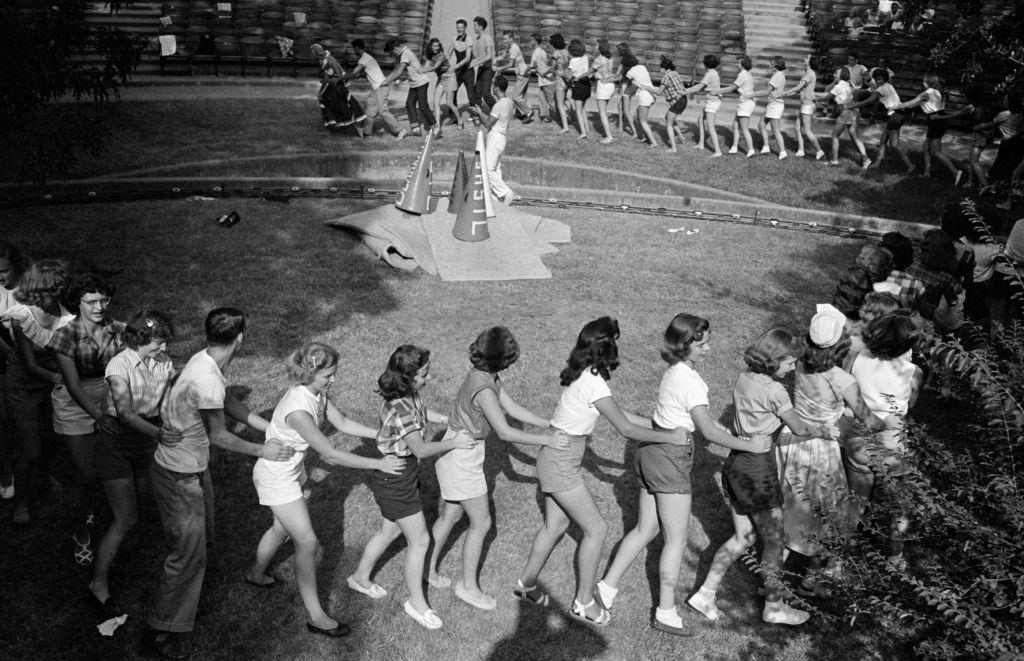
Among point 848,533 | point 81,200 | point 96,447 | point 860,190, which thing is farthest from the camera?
point 860,190

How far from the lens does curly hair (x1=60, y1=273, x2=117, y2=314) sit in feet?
16.3

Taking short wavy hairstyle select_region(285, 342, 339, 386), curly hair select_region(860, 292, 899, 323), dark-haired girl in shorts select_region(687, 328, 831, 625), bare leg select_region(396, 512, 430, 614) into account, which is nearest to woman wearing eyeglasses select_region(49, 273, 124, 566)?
short wavy hairstyle select_region(285, 342, 339, 386)

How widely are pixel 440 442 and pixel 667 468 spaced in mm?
1275

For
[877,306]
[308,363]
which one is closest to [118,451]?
[308,363]

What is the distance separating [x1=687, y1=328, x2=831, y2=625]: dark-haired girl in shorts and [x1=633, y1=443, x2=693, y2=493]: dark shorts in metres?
0.36

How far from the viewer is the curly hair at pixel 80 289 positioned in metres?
4.98

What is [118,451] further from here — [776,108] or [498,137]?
[776,108]

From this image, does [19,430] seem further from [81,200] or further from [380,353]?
[81,200]

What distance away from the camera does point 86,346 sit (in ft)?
16.6

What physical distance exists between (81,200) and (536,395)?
7445mm

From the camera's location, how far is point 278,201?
→ 39.5 ft

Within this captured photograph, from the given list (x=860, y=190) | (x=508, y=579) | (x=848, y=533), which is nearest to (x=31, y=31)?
(x=508, y=579)

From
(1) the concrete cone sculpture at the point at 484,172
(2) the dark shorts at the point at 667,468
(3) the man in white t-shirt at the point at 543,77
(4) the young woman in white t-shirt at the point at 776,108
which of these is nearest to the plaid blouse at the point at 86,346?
(2) the dark shorts at the point at 667,468

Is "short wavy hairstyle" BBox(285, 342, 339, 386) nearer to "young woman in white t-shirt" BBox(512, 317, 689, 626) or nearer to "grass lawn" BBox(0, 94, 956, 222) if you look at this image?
"young woman in white t-shirt" BBox(512, 317, 689, 626)
